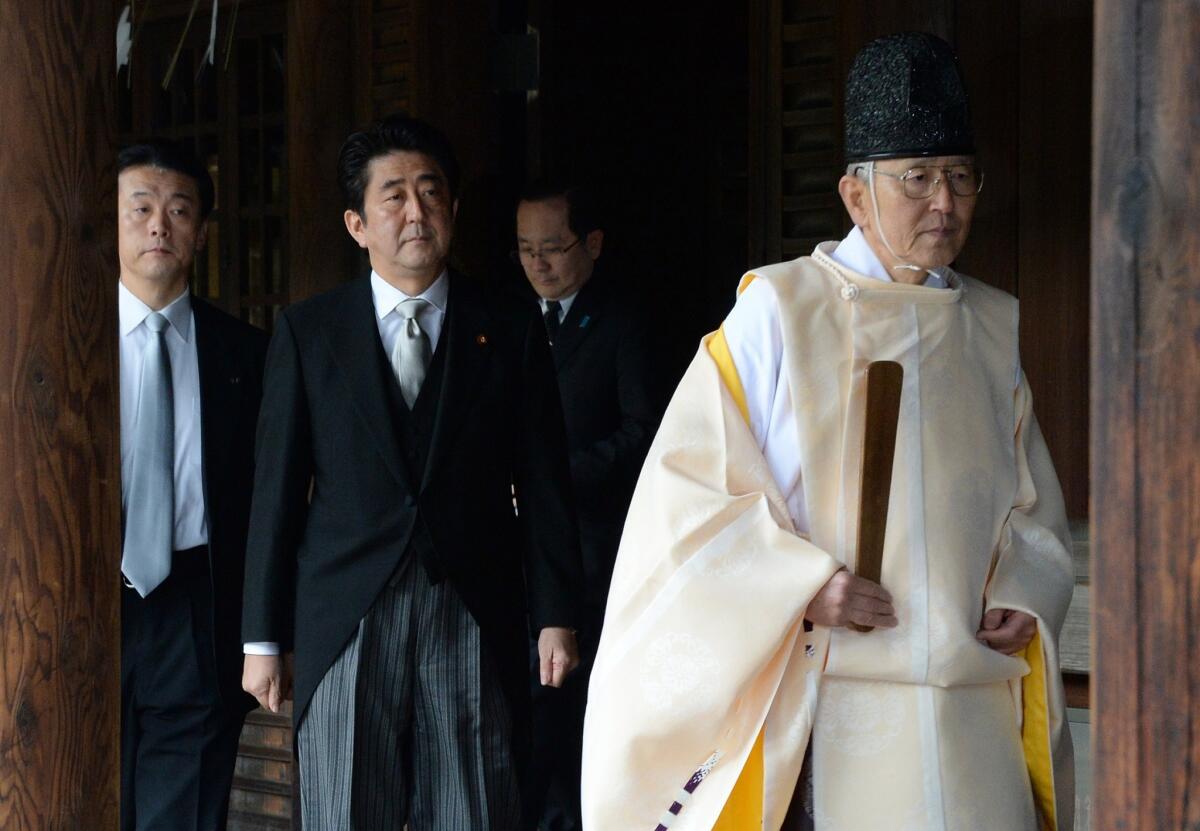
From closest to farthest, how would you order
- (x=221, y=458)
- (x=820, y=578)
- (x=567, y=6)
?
(x=820, y=578), (x=221, y=458), (x=567, y=6)

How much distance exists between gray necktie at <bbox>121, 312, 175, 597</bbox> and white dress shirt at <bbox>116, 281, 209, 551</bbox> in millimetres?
18

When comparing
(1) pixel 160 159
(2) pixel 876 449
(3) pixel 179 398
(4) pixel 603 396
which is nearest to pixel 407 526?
(3) pixel 179 398

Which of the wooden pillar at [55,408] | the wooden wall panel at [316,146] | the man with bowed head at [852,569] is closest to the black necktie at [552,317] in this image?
the wooden wall panel at [316,146]

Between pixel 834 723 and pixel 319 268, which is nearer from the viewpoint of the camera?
pixel 834 723

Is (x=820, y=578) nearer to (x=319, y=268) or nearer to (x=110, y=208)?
(x=110, y=208)

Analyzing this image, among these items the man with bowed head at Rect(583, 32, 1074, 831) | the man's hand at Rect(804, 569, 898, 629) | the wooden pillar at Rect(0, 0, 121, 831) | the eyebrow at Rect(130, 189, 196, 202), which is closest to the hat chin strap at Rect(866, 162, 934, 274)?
the man with bowed head at Rect(583, 32, 1074, 831)

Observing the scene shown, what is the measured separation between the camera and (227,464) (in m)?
3.69

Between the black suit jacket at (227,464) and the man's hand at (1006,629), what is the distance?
1875 mm

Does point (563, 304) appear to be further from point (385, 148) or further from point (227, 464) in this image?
point (385, 148)

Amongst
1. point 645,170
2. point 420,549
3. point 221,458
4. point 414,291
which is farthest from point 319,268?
point 645,170

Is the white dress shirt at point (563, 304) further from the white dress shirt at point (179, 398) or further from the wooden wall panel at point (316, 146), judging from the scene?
the white dress shirt at point (179, 398)

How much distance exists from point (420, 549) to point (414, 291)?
0.56 metres

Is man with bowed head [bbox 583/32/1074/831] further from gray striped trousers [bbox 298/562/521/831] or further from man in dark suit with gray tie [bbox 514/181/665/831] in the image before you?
man in dark suit with gray tie [bbox 514/181/665/831]

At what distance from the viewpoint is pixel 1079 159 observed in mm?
4145
